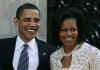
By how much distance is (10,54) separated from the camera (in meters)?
3.94

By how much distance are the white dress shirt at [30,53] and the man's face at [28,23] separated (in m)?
0.09

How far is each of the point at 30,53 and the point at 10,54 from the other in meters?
0.26

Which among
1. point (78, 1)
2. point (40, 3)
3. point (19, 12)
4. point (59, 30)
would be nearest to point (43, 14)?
point (40, 3)

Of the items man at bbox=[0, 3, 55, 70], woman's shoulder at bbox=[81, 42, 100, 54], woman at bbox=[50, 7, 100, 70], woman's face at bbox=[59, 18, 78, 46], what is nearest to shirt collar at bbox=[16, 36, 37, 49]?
man at bbox=[0, 3, 55, 70]

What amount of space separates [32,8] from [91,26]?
2.14 metres

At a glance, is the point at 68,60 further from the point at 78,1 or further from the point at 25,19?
the point at 78,1

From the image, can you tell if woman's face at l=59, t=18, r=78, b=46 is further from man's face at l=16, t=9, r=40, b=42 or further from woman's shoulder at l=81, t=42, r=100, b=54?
man's face at l=16, t=9, r=40, b=42

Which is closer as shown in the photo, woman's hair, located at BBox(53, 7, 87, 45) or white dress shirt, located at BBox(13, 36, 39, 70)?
woman's hair, located at BBox(53, 7, 87, 45)

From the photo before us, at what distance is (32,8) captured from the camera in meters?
3.94

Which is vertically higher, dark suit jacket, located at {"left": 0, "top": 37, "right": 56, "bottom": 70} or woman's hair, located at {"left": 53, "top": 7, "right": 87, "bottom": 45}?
woman's hair, located at {"left": 53, "top": 7, "right": 87, "bottom": 45}

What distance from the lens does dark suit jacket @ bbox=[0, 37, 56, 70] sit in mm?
3900

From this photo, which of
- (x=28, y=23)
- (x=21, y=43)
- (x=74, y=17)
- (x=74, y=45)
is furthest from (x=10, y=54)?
(x=74, y=17)

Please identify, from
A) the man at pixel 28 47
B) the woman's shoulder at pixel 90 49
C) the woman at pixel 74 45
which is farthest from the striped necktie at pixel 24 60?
the woman's shoulder at pixel 90 49

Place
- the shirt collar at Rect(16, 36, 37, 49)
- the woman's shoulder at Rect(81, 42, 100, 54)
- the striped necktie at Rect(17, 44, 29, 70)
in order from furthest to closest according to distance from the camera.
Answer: the shirt collar at Rect(16, 36, 37, 49), the striped necktie at Rect(17, 44, 29, 70), the woman's shoulder at Rect(81, 42, 100, 54)
